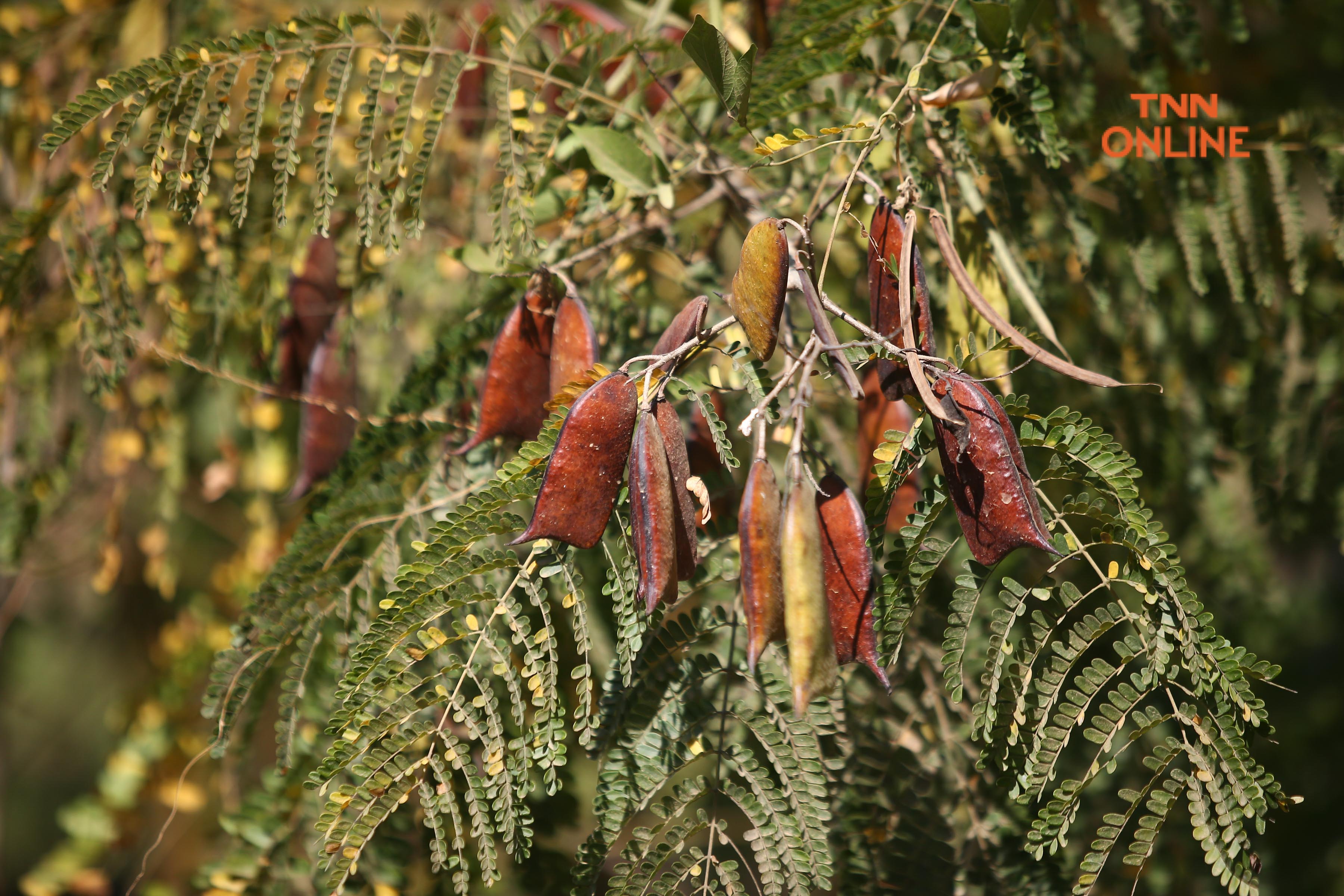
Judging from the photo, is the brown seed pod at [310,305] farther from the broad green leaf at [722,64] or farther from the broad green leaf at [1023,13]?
the broad green leaf at [1023,13]

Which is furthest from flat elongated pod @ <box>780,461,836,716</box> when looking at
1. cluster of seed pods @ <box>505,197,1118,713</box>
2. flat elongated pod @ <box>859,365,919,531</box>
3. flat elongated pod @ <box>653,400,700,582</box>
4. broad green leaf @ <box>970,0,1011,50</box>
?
broad green leaf @ <box>970,0,1011,50</box>

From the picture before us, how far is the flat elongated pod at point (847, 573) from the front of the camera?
68cm

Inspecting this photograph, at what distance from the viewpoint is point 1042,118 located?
0.94 metres

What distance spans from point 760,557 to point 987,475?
0.20 m

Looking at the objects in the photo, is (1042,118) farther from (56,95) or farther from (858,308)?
(56,95)

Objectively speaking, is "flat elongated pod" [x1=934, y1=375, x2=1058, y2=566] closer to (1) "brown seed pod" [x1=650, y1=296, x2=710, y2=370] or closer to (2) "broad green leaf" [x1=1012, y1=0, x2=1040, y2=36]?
(1) "brown seed pod" [x1=650, y1=296, x2=710, y2=370]

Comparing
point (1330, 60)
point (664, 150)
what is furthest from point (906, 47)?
point (1330, 60)

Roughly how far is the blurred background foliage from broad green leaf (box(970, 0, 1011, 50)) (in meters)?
0.07

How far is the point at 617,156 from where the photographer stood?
987mm

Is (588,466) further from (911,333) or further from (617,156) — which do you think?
(617,156)

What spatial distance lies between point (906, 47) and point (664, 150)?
1.01 ft
